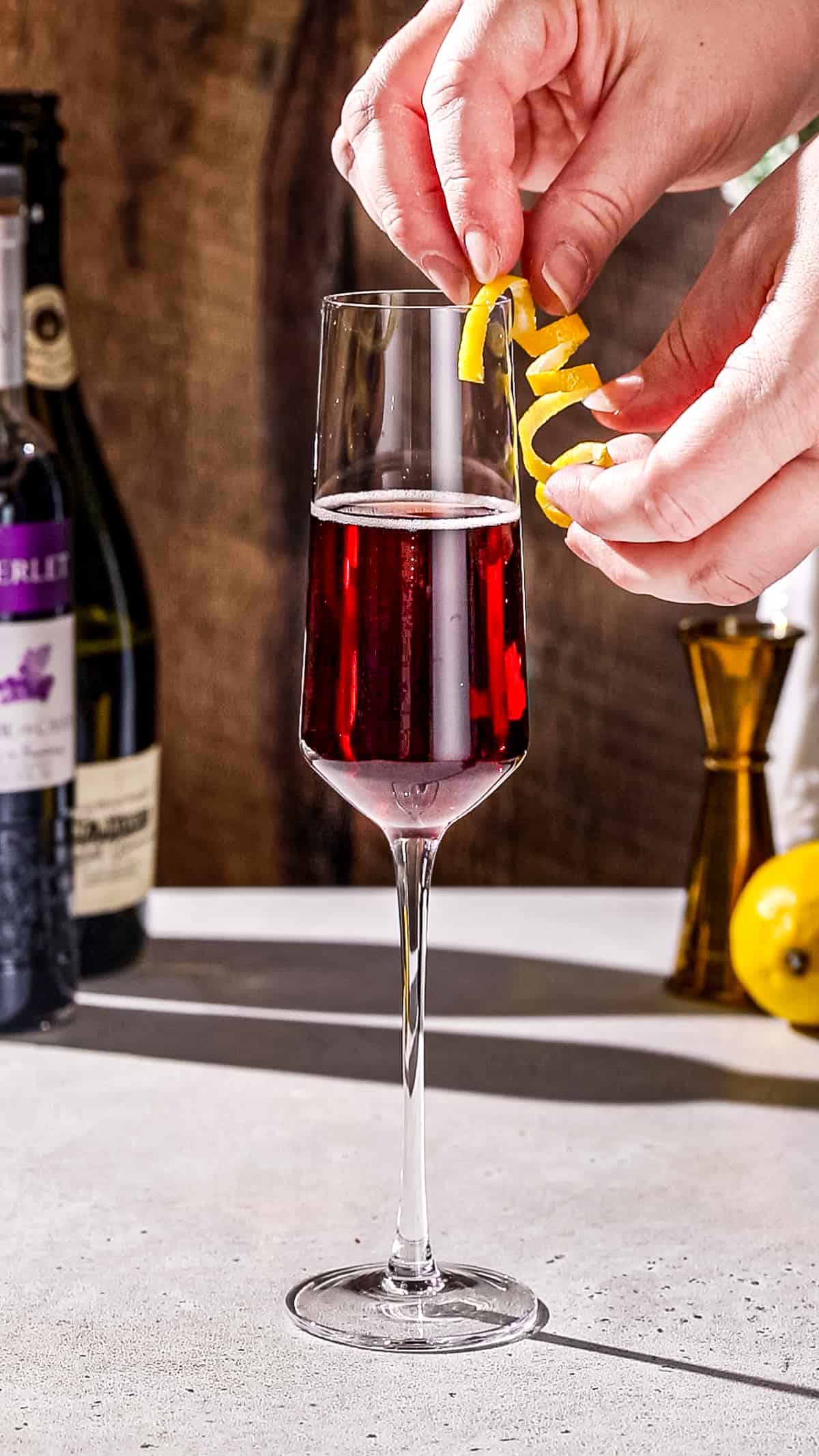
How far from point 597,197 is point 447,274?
0.09 m

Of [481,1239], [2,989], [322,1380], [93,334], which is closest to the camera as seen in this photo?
[322,1380]

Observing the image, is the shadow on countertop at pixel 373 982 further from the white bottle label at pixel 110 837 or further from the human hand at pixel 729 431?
the human hand at pixel 729 431

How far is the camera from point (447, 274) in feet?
2.70

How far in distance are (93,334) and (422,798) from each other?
3.02 ft

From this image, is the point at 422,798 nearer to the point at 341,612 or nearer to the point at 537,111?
the point at 341,612

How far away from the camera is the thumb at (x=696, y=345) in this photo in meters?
0.80

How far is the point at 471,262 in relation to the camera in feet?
2.64

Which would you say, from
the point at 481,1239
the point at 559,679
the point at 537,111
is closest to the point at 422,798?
the point at 481,1239

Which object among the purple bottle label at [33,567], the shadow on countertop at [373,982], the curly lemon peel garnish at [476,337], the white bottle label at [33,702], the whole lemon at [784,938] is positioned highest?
the curly lemon peel garnish at [476,337]

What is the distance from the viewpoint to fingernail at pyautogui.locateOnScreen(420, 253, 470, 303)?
823 millimetres

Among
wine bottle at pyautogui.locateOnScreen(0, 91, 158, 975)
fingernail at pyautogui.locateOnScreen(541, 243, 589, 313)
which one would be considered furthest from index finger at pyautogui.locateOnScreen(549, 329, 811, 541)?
wine bottle at pyautogui.locateOnScreen(0, 91, 158, 975)

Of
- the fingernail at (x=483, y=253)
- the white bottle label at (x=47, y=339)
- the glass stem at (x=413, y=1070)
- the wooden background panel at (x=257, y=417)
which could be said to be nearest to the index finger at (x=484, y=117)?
the fingernail at (x=483, y=253)

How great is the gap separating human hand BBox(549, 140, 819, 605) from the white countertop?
306mm

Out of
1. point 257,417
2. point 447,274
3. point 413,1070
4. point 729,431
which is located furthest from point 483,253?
point 257,417
